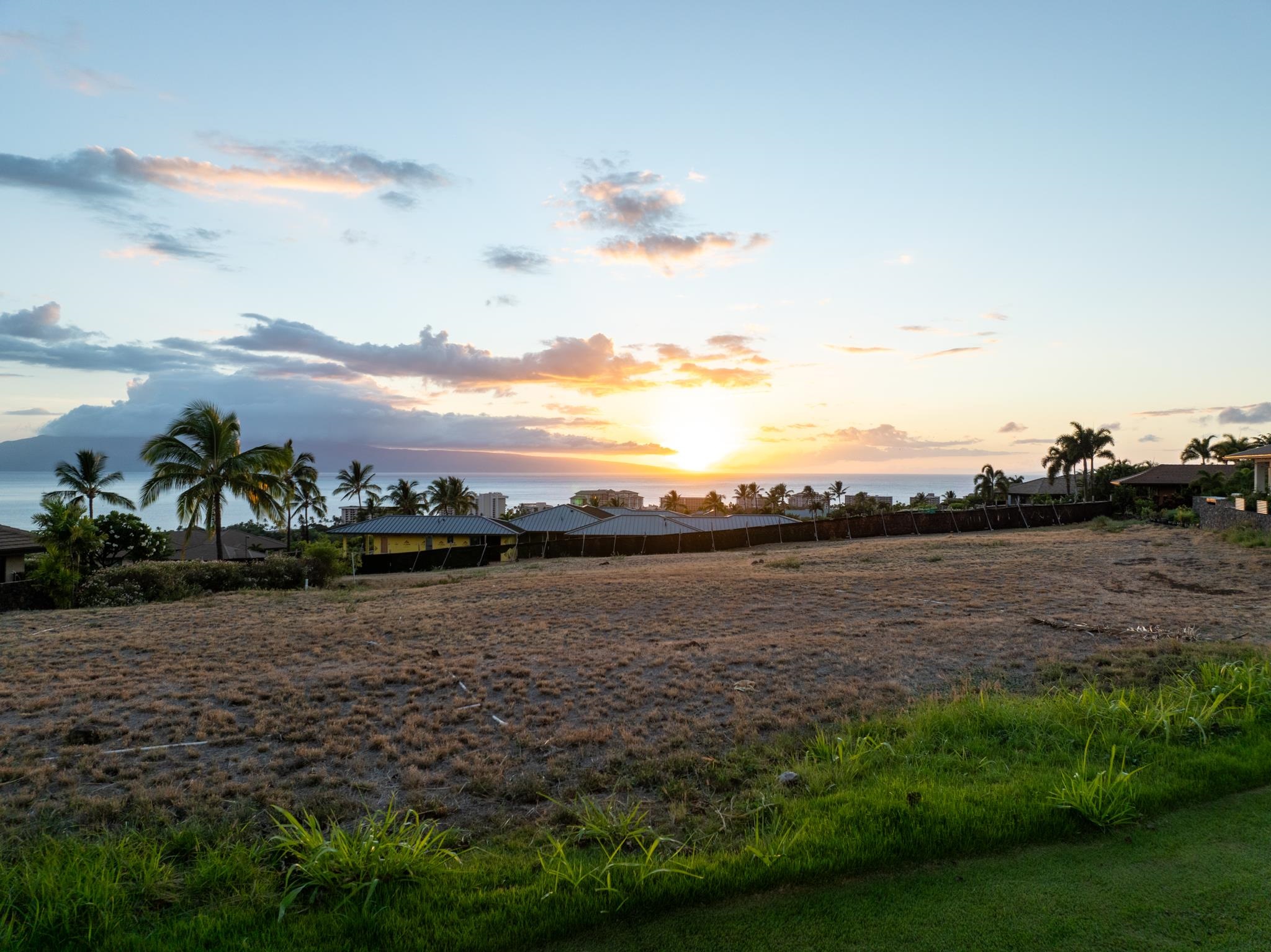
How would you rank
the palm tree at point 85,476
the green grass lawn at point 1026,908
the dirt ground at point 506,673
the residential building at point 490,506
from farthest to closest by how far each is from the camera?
1. the residential building at point 490,506
2. the palm tree at point 85,476
3. the dirt ground at point 506,673
4. the green grass lawn at point 1026,908

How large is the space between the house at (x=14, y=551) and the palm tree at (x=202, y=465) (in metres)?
3.58

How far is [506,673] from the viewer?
860 centimetres

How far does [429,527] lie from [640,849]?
126ft

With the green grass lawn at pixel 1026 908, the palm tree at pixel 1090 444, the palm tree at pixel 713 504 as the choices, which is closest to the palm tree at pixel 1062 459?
the palm tree at pixel 1090 444

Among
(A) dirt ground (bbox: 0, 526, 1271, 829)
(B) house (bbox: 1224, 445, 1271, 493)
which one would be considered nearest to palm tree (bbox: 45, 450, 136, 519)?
(A) dirt ground (bbox: 0, 526, 1271, 829)

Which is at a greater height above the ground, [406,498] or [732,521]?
[406,498]

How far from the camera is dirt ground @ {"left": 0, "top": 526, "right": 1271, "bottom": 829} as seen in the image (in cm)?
528

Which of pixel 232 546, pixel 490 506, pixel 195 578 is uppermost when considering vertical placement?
pixel 490 506

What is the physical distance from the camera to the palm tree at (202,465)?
984 inches

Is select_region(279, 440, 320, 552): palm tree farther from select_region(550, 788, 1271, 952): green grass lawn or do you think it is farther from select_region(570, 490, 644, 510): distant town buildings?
select_region(550, 788, 1271, 952): green grass lawn

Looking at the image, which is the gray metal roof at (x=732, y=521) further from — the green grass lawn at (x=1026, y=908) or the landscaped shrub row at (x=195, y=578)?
the green grass lawn at (x=1026, y=908)

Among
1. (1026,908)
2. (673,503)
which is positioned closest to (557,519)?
(673,503)

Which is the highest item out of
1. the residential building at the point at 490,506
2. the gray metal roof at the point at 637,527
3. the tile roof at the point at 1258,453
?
the tile roof at the point at 1258,453

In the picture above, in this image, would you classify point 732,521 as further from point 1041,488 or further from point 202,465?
point 1041,488
